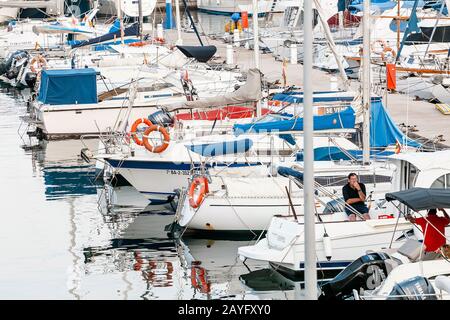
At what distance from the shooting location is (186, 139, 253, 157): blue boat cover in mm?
30234

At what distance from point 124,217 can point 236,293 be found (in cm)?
815

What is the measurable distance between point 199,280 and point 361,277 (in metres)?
4.47

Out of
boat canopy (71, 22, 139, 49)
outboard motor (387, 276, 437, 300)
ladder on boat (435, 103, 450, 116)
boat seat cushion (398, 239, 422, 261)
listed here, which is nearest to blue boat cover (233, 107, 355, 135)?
ladder on boat (435, 103, 450, 116)

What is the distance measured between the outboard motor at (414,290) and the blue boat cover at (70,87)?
86.6ft

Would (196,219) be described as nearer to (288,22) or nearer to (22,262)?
(22,262)

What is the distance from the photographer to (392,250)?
2216cm

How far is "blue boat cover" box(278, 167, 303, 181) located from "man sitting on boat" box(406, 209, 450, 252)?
594 centimetres

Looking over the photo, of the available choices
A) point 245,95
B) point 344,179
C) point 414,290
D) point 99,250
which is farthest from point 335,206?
point 245,95

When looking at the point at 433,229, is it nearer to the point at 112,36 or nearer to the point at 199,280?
the point at 199,280

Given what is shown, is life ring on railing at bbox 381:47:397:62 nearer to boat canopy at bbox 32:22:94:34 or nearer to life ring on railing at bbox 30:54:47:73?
life ring on railing at bbox 30:54:47:73

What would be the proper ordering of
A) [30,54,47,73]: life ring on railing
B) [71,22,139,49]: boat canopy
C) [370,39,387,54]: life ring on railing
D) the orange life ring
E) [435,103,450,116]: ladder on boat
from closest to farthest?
the orange life ring
[435,103,450,116]: ladder on boat
[30,54,47,73]: life ring on railing
[370,39,387,54]: life ring on railing
[71,22,139,49]: boat canopy

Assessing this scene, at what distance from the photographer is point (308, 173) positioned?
612 inches

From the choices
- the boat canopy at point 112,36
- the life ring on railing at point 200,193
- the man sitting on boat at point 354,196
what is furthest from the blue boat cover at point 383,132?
the boat canopy at point 112,36
